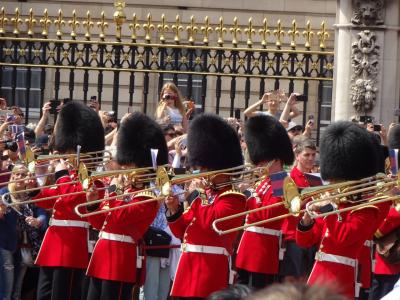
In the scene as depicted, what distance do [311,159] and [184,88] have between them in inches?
367

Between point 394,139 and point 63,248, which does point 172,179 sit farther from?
point 394,139

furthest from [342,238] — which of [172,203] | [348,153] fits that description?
[172,203]

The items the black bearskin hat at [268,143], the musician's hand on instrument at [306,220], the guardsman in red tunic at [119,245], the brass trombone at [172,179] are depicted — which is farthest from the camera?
the black bearskin hat at [268,143]

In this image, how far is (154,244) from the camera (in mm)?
10703

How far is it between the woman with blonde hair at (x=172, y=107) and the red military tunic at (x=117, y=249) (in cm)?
350

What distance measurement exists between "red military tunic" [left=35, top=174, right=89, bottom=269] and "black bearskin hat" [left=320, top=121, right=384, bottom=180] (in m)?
1.87

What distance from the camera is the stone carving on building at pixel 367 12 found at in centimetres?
1384

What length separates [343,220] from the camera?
8164mm

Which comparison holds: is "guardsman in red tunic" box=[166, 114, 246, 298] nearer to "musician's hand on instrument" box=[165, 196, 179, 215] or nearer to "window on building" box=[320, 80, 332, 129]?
"musician's hand on instrument" box=[165, 196, 179, 215]

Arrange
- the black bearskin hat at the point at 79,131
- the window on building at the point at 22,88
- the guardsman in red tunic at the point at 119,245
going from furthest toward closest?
the window on building at the point at 22,88 < the black bearskin hat at the point at 79,131 < the guardsman in red tunic at the point at 119,245

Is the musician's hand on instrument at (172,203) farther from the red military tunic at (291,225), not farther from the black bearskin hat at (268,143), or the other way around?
the black bearskin hat at (268,143)

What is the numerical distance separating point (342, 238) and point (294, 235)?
1006 millimetres

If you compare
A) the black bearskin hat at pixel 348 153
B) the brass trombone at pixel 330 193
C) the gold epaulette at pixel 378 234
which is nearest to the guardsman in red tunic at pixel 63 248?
the brass trombone at pixel 330 193

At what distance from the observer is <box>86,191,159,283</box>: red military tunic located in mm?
9172
